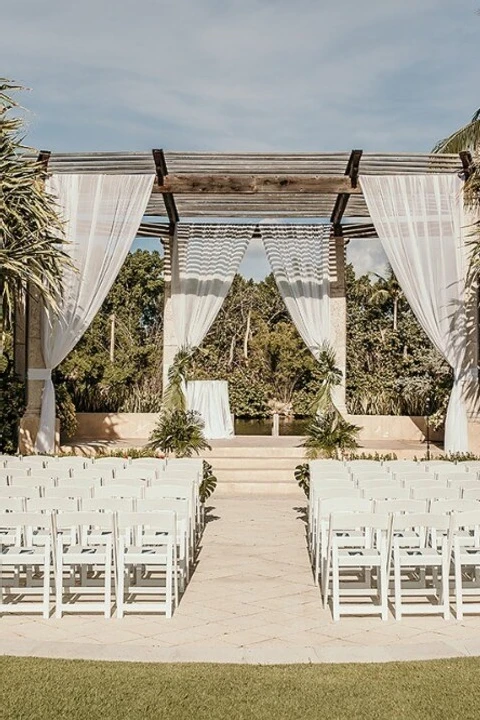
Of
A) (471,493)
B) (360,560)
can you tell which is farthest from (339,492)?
(360,560)

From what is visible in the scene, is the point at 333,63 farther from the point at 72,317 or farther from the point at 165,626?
the point at 165,626

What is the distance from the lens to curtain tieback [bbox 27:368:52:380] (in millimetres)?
15312

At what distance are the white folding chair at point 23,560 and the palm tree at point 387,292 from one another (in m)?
27.4

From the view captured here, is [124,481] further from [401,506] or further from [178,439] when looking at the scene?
[178,439]

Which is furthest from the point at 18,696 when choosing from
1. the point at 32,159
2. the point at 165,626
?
the point at 32,159

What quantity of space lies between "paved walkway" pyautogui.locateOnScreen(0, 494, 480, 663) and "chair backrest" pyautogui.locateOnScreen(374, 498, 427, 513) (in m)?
0.88

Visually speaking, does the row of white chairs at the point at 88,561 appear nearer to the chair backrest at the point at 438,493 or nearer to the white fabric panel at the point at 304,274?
the chair backrest at the point at 438,493

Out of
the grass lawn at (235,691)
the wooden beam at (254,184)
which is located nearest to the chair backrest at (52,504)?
the grass lawn at (235,691)

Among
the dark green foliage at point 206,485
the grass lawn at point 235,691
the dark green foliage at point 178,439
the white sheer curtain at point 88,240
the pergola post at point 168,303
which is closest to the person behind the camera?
the grass lawn at point 235,691

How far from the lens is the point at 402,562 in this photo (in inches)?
257

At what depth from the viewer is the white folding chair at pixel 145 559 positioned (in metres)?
6.39

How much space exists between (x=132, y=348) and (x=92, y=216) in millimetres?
15694

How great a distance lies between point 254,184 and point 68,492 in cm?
890

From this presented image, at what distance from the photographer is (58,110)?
1407 cm
